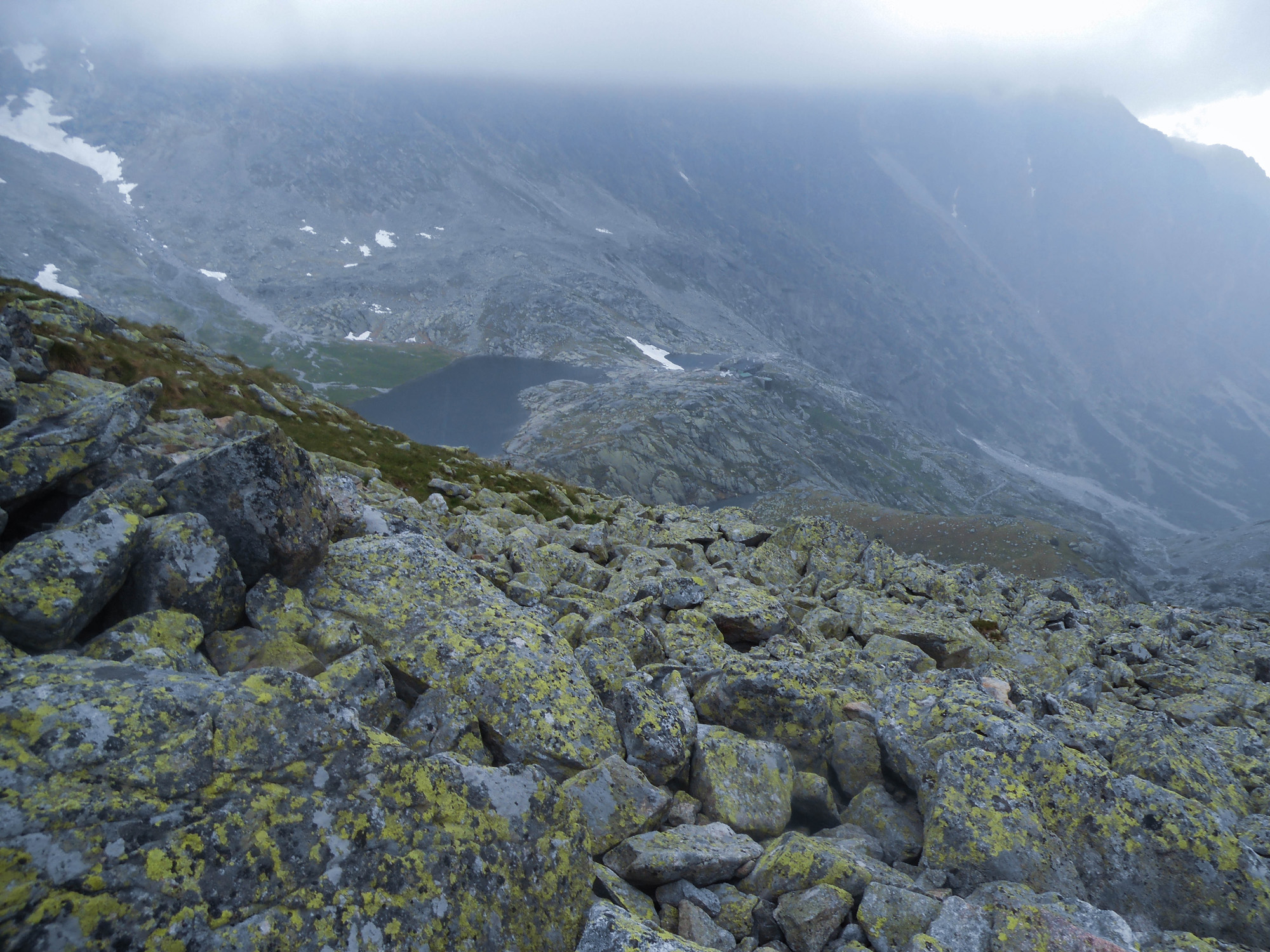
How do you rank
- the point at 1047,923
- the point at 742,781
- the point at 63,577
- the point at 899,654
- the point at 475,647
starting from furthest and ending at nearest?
1. the point at 899,654
2. the point at 475,647
3. the point at 742,781
4. the point at 63,577
5. the point at 1047,923

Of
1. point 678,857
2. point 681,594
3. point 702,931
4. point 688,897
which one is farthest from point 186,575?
point 681,594

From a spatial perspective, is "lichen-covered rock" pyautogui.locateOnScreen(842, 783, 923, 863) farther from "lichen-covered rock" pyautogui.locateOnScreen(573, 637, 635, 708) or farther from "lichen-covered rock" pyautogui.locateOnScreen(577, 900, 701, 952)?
"lichen-covered rock" pyautogui.locateOnScreen(577, 900, 701, 952)

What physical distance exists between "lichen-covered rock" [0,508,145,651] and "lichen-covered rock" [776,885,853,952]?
790 centimetres

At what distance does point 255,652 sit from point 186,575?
1.26 metres

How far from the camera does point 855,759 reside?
381 inches

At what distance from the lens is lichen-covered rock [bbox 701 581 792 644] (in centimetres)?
1473

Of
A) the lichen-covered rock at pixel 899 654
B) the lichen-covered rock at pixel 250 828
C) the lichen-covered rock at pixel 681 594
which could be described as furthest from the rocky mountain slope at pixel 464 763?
the lichen-covered rock at pixel 681 594

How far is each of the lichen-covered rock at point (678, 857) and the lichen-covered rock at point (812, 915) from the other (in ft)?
2.26

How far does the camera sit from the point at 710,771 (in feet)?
28.3

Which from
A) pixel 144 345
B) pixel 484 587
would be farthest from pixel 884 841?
pixel 144 345

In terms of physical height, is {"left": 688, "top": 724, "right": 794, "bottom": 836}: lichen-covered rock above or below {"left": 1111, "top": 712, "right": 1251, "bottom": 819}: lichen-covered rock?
below

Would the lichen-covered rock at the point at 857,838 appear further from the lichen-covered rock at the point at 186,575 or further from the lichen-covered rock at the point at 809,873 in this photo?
the lichen-covered rock at the point at 186,575

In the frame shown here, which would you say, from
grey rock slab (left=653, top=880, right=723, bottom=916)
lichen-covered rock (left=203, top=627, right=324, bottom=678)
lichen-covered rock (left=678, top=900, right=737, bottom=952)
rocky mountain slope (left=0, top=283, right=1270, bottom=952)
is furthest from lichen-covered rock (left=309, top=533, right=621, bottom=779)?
lichen-covered rock (left=678, top=900, right=737, bottom=952)

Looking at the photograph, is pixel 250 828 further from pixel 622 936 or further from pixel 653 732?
pixel 653 732
